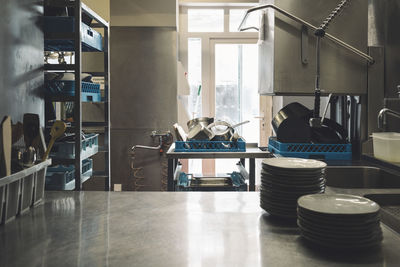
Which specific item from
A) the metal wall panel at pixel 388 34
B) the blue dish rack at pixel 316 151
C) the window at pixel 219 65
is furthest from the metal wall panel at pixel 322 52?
the window at pixel 219 65

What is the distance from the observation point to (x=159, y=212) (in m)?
1.25

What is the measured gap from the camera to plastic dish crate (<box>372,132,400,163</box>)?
6.70 ft

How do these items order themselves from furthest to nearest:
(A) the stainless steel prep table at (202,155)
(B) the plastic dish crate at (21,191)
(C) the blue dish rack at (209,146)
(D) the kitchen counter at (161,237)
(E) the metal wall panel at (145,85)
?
(E) the metal wall panel at (145,85), (C) the blue dish rack at (209,146), (A) the stainless steel prep table at (202,155), (B) the plastic dish crate at (21,191), (D) the kitchen counter at (161,237)

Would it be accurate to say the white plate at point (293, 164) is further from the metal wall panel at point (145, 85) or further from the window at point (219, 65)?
the window at point (219, 65)

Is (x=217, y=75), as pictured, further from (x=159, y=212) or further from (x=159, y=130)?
(x=159, y=212)

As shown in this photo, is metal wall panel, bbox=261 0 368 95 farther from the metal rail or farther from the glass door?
the glass door

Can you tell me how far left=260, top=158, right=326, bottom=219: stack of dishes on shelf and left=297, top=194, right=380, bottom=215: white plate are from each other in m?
0.08

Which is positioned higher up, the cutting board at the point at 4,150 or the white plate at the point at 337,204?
the cutting board at the point at 4,150

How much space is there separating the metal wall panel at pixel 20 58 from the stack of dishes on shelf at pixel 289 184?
3.65ft

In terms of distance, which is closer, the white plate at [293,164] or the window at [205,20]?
the white plate at [293,164]

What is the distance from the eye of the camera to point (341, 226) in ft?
2.89

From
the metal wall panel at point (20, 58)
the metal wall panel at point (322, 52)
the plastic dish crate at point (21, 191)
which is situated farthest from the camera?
the metal wall panel at point (322, 52)

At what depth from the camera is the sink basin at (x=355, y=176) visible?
84.4 inches

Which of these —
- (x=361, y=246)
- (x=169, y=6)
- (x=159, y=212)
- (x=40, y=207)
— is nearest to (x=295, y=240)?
(x=361, y=246)
